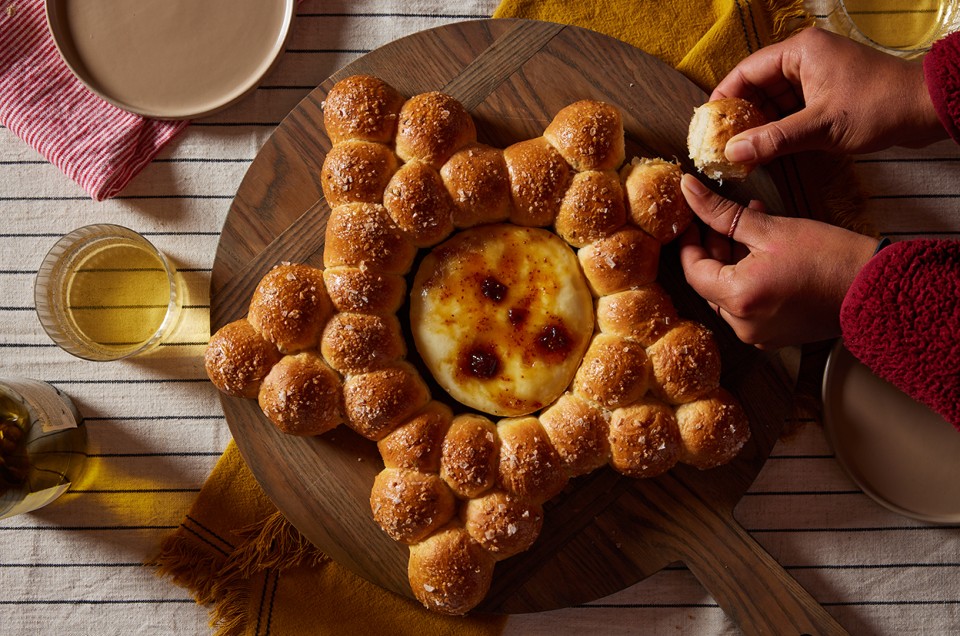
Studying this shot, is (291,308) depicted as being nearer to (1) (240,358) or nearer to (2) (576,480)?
(1) (240,358)

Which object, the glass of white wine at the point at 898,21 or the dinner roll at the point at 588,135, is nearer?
the dinner roll at the point at 588,135

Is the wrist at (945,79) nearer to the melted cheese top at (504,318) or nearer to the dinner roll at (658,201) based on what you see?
the dinner roll at (658,201)

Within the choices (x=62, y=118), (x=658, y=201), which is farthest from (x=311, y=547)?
(x=62, y=118)

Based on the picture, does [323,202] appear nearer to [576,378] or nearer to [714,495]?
[576,378]

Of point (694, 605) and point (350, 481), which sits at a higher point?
point (350, 481)

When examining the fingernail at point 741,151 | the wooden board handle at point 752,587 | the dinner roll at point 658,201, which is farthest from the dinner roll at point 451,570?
the fingernail at point 741,151

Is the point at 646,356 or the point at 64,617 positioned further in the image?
the point at 64,617

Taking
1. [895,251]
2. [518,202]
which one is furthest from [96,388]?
[895,251]
